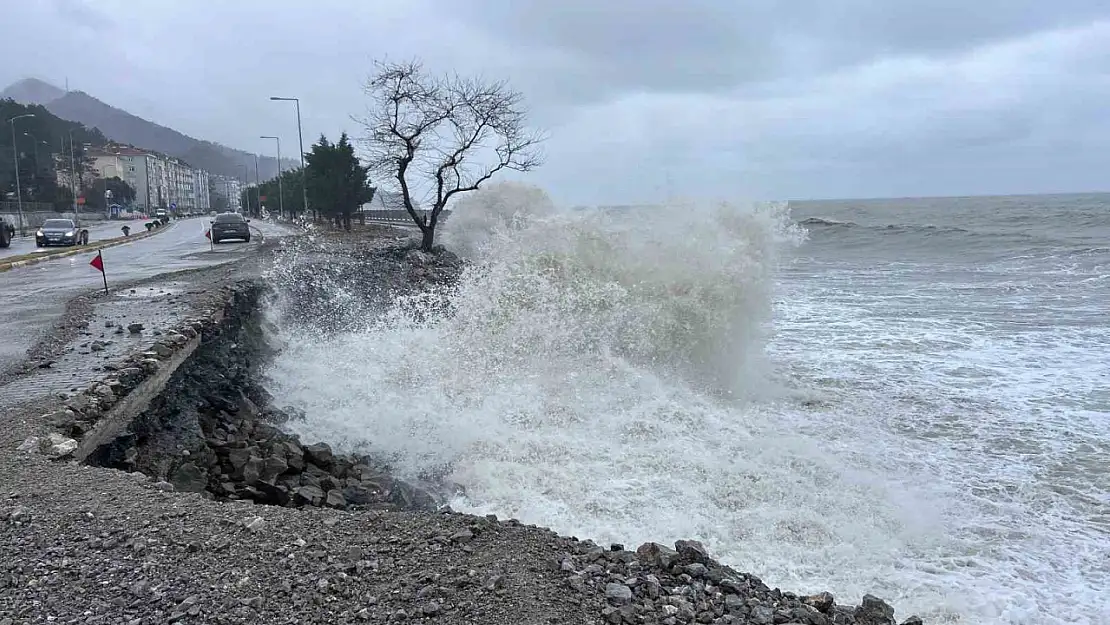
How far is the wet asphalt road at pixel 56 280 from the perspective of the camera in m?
9.52

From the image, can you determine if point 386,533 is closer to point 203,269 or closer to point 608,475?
point 608,475

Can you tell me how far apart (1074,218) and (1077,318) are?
1609 inches

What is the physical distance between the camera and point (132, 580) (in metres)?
3.50

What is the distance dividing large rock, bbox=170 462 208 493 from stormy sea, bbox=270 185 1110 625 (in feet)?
5.53

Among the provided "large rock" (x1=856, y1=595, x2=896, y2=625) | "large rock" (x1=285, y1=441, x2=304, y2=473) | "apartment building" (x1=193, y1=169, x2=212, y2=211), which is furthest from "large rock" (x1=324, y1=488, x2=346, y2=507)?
"apartment building" (x1=193, y1=169, x2=212, y2=211)

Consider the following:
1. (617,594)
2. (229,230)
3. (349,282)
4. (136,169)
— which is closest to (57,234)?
(229,230)

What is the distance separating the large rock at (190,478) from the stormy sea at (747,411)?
1684 mm

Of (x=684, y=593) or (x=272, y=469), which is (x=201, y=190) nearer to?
(x=272, y=469)

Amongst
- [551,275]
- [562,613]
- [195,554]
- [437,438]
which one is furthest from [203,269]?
[562,613]

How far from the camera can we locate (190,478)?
620cm

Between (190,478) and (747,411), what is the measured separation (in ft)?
20.2

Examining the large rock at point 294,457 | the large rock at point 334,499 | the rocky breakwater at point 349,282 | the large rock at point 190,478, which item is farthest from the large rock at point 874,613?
the rocky breakwater at point 349,282

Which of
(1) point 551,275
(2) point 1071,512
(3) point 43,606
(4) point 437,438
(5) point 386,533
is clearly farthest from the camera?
(1) point 551,275

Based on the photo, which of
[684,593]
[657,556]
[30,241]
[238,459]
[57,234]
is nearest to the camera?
[684,593]
